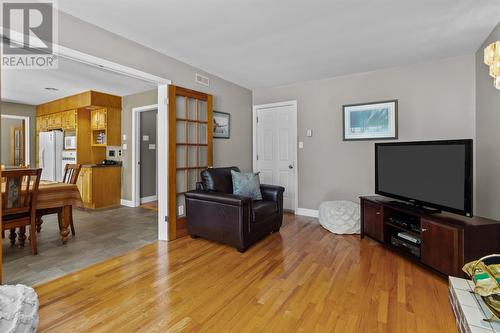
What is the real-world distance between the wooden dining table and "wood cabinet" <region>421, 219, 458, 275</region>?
3.92 meters

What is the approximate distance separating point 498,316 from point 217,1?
9.30 feet

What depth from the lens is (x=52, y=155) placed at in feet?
18.0

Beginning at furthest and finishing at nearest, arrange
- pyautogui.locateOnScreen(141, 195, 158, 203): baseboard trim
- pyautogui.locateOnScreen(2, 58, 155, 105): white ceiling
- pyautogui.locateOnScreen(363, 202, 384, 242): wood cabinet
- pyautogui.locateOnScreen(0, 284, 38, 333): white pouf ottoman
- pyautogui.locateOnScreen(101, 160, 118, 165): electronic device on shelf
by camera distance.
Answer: pyautogui.locateOnScreen(141, 195, 158, 203): baseboard trim, pyautogui.locateOnScreen(101, 160, 118, 165): electronic device on shelf, pyautogui.locateOnScreen(2, 58, 155, 105): white ceiling, pyautogui.locateOnScreen(363, 202, 384, 242): wood cabinet, pyautogui.locateOnScreen(0, 284, 38, 333): white pouf ottoman

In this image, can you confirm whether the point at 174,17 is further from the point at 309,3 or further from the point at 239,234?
the point at 239,234

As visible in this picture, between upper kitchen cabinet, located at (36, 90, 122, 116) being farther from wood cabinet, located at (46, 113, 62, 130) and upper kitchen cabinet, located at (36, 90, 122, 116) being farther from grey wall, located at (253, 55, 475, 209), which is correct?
grey wall, located at (253, 55, 475, 209)

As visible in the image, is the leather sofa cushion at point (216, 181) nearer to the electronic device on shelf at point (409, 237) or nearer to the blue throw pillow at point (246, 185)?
the blue throw pillow at point (246, 185)

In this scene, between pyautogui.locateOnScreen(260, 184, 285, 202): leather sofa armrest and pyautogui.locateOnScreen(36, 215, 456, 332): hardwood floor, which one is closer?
pyautogui.locateOnScreen(36, 215, 456, 332): hardwood floor

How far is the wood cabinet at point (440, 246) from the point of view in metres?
2.06

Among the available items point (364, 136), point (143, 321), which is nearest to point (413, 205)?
point (364, 136)

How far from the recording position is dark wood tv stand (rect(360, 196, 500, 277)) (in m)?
2.03

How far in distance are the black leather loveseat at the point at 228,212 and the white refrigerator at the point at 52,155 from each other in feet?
13.7

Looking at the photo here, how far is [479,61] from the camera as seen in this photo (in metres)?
2.91

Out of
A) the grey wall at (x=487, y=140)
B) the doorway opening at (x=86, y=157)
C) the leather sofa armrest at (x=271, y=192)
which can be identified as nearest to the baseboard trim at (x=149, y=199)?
the doorway opening at (x=86, y=157)

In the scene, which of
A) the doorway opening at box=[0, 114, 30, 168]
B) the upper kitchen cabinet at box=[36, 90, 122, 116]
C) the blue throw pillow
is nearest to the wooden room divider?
the blue throw pillow
